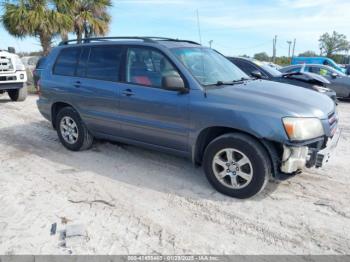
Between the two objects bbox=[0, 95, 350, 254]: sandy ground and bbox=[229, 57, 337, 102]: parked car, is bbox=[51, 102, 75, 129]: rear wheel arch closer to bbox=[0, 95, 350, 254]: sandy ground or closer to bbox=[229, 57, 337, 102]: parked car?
bbox=[0, 95, 350, 254]: sandy ground

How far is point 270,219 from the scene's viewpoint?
343 cm

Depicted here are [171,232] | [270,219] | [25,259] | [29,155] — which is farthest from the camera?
[29,155]

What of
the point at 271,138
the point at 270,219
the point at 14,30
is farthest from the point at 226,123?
the point at 14,30

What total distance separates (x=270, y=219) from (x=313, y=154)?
2.79 ft

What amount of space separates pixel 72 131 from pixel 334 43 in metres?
70.5

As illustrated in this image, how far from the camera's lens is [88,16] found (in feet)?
54.4

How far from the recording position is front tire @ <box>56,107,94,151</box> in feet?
17.7

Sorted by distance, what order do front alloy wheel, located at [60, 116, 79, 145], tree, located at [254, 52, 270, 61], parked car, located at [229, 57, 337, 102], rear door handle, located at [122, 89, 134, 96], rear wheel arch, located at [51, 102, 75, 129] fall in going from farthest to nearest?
tree, located at [254, 52, 270, 61], parked car, located at [229, 57, 337, 102], rear wheel arch, located at [51, 102, 75, 129], front alloy wheel, located at [60, 116, 79, 145], rear door handle, located at [122, 89, 134, 96]

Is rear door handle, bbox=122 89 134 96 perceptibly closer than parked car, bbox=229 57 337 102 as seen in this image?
Yes

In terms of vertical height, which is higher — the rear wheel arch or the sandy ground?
the rear wheel arch

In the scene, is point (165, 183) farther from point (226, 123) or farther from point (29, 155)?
point (29, 155)

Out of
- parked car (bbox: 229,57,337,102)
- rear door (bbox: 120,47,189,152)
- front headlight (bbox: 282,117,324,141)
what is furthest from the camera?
parked car (bbox: 229,57,337,102)

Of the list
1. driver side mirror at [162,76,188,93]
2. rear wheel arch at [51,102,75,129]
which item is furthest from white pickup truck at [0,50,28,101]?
driver side mirror at [162,76,188,93]

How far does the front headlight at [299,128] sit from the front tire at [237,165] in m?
0.37
